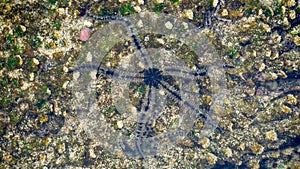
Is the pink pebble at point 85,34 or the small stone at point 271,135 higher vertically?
the pink pebble at point 85,34

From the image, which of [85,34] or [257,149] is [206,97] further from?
[85,34]

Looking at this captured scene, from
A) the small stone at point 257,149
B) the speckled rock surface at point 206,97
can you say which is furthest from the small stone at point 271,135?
the small stone at point 257,149

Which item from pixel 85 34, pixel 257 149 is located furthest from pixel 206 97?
pixel 85 34

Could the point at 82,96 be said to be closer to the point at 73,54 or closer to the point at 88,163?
the point at 73,54

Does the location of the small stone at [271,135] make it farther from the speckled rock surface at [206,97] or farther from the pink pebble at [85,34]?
the pink pebble at [85,34]

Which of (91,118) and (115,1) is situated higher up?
(115,1)

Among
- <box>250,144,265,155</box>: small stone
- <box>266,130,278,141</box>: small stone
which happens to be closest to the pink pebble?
<box>250,144,265,155</box>: small stone

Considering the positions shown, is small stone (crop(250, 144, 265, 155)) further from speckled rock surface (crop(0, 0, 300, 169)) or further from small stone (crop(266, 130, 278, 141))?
small stone (crop(266, 130, 278, 141))

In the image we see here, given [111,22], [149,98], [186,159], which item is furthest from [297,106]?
[111,22]
